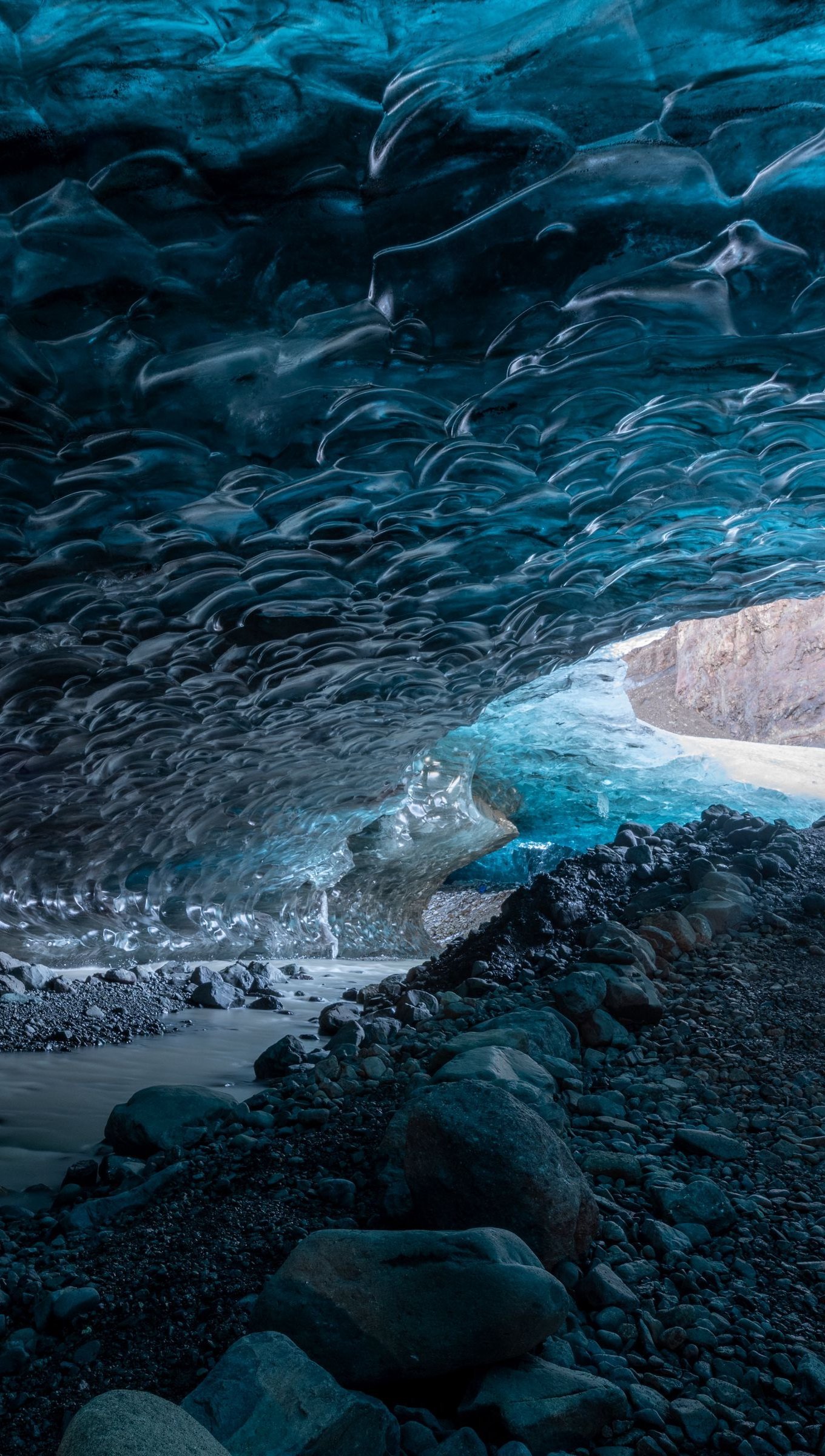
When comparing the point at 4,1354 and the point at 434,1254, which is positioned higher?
the point at 434,1254

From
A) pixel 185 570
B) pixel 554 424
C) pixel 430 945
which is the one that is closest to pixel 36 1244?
pixel 185 570

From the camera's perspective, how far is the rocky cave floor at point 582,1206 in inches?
51.4

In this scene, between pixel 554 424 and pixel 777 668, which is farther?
pixel 777 668

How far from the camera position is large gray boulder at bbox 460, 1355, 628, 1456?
121 centimetres

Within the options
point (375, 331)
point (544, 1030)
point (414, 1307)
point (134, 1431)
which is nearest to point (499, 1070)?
point (544, 1030)

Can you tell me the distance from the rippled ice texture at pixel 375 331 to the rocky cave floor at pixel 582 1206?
1.92m

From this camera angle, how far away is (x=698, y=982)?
3.30m

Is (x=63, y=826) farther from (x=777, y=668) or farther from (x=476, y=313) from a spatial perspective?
(x=777, y=668)

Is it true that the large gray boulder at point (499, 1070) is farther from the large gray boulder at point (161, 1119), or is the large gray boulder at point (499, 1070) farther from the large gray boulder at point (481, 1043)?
the large gray boulder at point (161, 1119)

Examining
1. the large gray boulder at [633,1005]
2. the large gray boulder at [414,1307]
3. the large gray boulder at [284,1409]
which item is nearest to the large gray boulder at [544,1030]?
the large gray boulder at [633,1005]

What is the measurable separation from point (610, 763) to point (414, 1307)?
23.0 feet

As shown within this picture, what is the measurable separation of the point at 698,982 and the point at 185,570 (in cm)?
270

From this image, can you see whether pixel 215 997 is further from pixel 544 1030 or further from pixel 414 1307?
pixel 414 1307

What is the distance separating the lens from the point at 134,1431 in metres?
0.99
